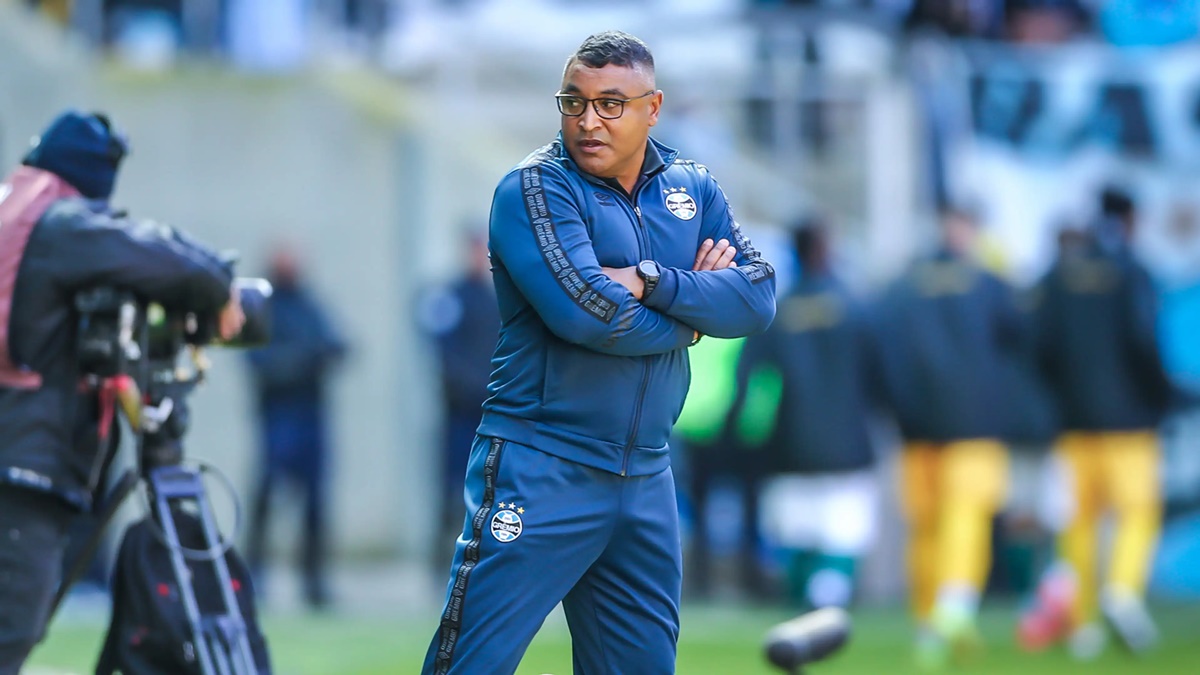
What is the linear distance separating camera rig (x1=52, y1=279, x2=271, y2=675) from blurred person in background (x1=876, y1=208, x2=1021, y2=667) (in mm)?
5016

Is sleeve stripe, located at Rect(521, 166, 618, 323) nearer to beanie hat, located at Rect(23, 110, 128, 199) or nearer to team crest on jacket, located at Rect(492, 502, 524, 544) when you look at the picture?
team crest on jacket, located at Rect(492, 502, 524, 544)

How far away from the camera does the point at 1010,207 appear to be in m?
13.7

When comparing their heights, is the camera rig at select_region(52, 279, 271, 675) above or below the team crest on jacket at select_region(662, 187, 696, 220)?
below

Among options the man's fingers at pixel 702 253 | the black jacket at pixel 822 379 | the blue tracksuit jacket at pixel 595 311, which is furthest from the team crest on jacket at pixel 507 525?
the black jacket at pixel 822 379

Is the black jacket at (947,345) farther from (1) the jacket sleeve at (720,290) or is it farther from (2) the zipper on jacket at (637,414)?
(2) the zipper on jacket at (637,414)

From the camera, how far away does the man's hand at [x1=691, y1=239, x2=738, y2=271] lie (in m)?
5.61

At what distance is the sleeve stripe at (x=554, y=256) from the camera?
208 inches

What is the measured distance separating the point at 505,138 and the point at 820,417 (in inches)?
175

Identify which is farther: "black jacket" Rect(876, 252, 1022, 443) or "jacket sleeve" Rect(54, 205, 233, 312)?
"black jacket" Rect(876, 252, 1022, 443)

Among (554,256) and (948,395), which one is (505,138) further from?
(554,256)

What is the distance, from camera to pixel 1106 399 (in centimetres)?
1120

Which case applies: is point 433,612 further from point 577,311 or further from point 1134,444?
point 577,311

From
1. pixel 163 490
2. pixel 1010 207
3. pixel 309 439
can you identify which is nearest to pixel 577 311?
pixel 163 490

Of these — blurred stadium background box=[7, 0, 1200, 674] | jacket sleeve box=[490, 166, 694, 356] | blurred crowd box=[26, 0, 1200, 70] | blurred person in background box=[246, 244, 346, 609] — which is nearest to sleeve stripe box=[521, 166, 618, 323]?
jacket sleeve box=[490, 166, 694, 356]
